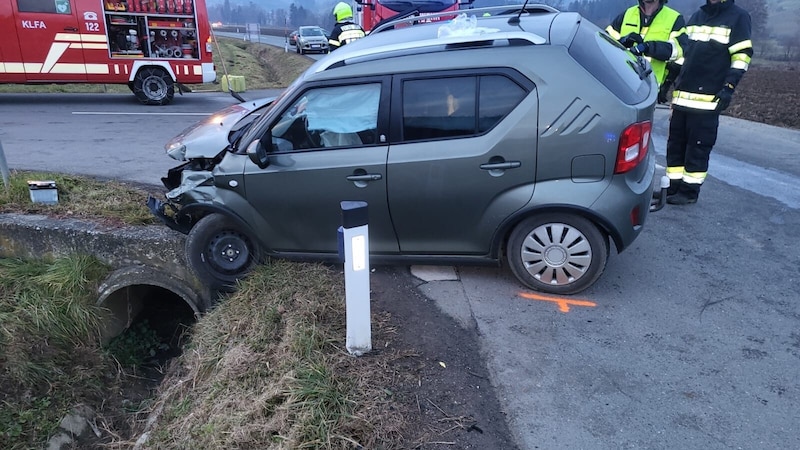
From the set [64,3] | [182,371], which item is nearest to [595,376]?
[182,371]

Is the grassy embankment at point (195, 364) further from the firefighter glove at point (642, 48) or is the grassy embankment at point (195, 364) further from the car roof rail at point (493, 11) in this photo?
the firefighter glove at point (642, 48)

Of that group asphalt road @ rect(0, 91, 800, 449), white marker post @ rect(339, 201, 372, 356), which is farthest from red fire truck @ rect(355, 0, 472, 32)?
white marker post @ rect(339, 201, 372, 356)

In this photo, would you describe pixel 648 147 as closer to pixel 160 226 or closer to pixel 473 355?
pixel 473 355

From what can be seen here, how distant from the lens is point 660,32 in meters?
5.52

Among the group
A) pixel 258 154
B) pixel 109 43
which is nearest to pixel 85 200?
pixel 258 154

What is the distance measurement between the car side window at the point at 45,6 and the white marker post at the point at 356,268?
11492 mm

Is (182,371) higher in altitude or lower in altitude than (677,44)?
lower

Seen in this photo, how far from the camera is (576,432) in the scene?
2.69 meters

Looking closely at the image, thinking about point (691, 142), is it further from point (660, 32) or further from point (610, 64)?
point (610, 64)

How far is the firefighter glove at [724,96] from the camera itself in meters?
5.08

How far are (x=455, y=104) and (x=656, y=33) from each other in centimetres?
302

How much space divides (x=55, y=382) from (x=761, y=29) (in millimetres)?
52399

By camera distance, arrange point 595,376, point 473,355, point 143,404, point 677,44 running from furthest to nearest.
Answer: point 677,44, point 143,404, point 473,355, point 595,376

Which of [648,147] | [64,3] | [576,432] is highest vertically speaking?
[64,3]
